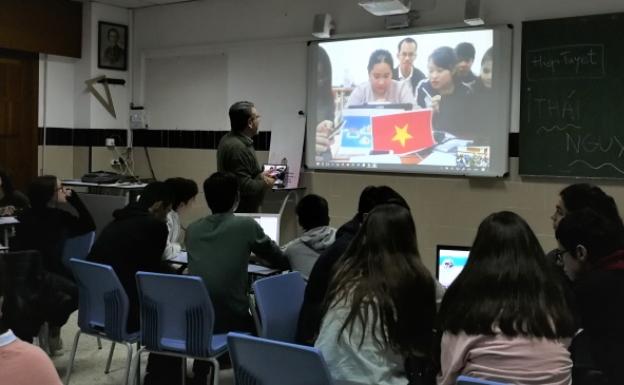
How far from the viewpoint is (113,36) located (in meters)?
7.41

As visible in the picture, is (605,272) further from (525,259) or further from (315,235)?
(315,235)

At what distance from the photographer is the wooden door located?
269 inches

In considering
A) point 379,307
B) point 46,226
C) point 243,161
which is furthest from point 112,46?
point 379,307

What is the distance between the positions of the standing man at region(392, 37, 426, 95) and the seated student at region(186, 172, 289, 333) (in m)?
2.73

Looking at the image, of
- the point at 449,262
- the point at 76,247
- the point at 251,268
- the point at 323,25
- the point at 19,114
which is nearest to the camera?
the point at 449,262

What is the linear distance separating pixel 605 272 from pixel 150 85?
609cm

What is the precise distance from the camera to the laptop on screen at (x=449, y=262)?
3.52m

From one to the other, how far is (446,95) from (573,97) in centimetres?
100

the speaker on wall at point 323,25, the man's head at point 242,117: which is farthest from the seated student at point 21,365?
the speaker on wall at point 323,25

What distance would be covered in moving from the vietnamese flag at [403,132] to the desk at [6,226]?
2.99 m

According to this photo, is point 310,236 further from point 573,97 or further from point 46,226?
point 573,97

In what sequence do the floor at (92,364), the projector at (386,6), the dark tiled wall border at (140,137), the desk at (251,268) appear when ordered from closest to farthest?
1. the desk at (251,268)
2. the floor at (92,364)
3. the projector at (386,6)
4. the dark tiled wall border at (140,137)

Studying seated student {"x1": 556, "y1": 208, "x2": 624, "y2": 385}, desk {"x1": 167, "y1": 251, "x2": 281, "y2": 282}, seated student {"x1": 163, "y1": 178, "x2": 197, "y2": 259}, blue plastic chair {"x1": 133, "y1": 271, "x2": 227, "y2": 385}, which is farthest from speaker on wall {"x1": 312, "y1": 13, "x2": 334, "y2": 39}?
seated student {"x1": 556, "y1": 208, "x2": 624, "y2": 385}

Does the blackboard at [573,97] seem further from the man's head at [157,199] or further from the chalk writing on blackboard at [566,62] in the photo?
the man's head at [157,199]
